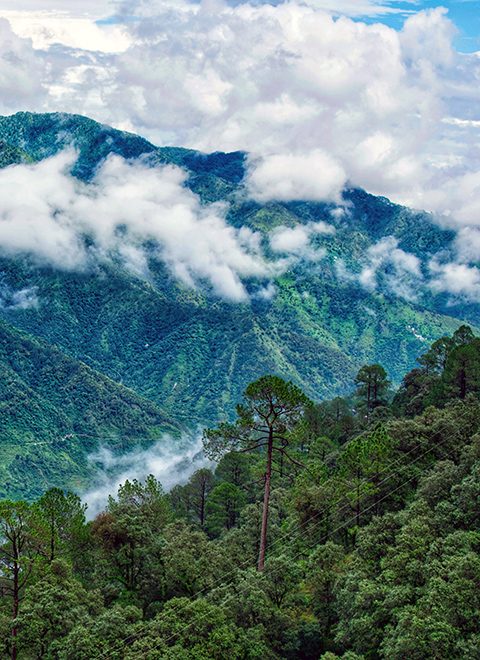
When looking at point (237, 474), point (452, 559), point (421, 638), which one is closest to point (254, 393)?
point (452, 559)

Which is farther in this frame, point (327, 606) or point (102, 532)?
point (102, 532)

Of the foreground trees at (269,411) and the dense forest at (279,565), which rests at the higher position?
the foreground trees at (269,411)

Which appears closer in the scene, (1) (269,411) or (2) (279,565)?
(2) (279,565)

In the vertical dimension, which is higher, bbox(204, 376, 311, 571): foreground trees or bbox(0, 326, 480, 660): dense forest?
bbox(204, 376, 311, 571): foreground trees

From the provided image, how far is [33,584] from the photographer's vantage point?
44.0 m

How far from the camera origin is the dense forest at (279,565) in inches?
1401

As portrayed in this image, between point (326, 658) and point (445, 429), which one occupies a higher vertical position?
point (445, 429)

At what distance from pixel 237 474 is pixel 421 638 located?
60614mm

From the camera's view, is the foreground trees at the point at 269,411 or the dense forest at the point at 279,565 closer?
the dense forest at the point at 279,565

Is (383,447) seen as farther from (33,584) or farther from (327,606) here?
(33,584)

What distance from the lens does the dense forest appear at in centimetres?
3559

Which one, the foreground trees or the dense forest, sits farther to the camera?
the foreground trees

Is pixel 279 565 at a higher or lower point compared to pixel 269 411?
lower

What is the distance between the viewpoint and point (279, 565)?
4303cm
